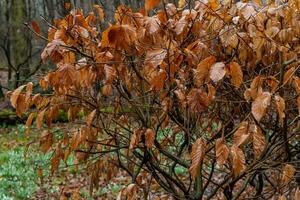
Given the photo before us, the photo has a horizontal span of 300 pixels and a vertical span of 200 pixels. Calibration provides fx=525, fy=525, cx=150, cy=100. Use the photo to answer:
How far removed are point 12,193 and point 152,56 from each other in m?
6.11

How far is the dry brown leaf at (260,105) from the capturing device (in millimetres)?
2451

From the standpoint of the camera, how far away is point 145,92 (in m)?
3.46

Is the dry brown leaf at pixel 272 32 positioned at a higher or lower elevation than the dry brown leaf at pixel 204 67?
higher

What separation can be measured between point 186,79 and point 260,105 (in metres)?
0.76

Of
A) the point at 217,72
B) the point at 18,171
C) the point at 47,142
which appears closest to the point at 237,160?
the point at 217,72

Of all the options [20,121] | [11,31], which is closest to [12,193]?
[20,121]

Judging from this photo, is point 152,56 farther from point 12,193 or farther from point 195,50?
point 12,193

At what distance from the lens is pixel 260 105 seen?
2475mm

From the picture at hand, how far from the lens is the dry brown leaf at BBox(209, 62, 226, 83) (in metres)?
2.57

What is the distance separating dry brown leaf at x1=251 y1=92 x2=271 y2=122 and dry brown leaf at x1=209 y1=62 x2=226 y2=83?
210 millimetres

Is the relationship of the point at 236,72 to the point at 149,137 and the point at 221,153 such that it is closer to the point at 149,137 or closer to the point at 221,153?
the point at 221,153

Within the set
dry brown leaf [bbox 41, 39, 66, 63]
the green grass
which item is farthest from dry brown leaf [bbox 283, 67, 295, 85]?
the green grass

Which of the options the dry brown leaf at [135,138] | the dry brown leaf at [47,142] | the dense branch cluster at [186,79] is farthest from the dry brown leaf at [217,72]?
the dry brown leaf at [47,142]

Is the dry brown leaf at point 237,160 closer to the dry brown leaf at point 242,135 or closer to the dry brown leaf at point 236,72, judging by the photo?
the dry brown leaf at point 242,135
